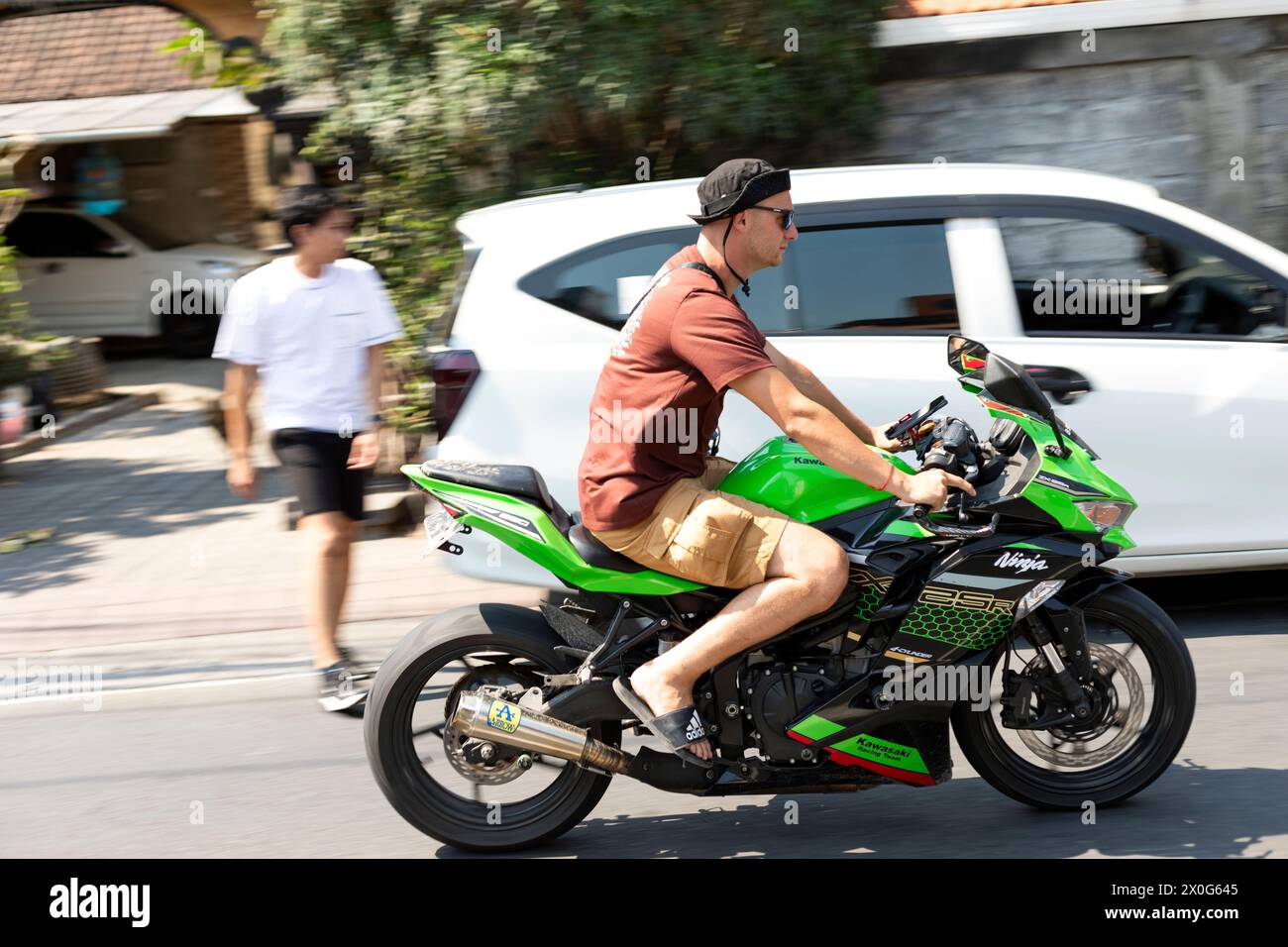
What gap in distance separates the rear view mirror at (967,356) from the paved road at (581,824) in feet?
4.40

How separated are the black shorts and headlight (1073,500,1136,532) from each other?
2.79 meters

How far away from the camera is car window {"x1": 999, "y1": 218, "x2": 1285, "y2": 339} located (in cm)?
560

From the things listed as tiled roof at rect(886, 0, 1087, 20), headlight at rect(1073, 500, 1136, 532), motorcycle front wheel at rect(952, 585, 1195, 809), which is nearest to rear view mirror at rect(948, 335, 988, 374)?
headlight at rect(1073, 500, 1136, 532)

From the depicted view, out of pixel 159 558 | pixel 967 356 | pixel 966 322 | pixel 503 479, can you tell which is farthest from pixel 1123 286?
pixel 159 558

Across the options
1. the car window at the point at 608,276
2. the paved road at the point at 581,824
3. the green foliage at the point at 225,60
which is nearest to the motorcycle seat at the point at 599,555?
the paved road at the point at 581,824

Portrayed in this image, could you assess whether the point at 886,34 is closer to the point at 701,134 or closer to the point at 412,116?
the point at 701,134

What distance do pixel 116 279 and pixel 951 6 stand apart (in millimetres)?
10134

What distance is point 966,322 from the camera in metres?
5.61

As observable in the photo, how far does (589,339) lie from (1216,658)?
8.96 ft

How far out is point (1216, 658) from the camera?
545 centimetres

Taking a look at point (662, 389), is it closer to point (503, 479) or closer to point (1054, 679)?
point (503, 479)

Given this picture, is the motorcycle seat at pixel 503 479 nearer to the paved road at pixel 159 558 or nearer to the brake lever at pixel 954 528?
the brake lever at pixel 954 528

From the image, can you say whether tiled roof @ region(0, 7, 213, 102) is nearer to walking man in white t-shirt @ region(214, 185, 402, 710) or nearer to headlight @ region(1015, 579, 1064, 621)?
walking man in white t-shirt @ region(214, 185, 402, 710)
